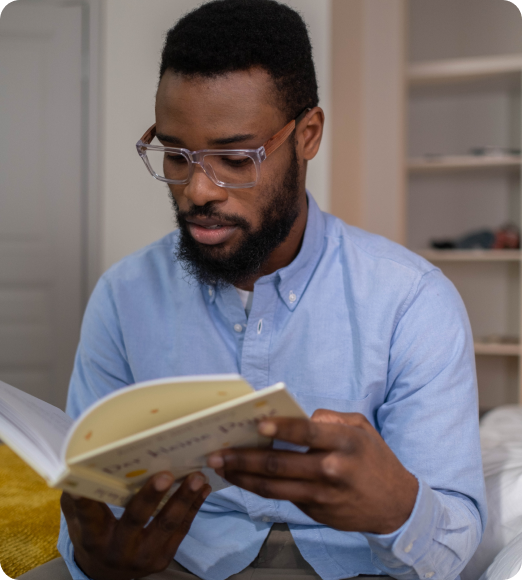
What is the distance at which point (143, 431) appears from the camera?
0.49 m

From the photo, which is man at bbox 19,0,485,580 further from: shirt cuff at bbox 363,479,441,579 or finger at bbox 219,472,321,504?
finger at bbox 219,472,321,504

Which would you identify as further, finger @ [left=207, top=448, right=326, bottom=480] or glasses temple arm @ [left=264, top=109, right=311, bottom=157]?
glasses temple arm @ [left=264, top=109, right=311, bottom=157]

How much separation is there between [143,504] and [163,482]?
5 cm

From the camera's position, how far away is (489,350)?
3.17 meters

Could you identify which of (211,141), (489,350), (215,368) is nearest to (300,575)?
(215,368)

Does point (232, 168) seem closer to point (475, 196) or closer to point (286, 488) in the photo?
point (286, 488)

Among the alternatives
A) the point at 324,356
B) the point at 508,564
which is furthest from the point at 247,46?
the point at 508,564

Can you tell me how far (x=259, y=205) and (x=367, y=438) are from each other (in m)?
0.49

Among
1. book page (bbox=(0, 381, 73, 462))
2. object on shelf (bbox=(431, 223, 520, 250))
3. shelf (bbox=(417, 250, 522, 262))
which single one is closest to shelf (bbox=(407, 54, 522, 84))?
object on shelf (bbox=(431, 223, 520, 250))

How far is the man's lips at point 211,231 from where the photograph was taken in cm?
91

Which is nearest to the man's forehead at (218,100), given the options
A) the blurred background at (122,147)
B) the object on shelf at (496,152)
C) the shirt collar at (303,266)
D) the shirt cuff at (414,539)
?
the shirt collar at (303,266)

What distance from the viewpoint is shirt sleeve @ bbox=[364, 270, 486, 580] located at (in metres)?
0.69

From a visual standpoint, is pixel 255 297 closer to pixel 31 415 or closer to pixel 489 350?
pixel 31 415

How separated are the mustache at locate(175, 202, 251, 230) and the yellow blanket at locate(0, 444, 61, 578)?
618 mm
